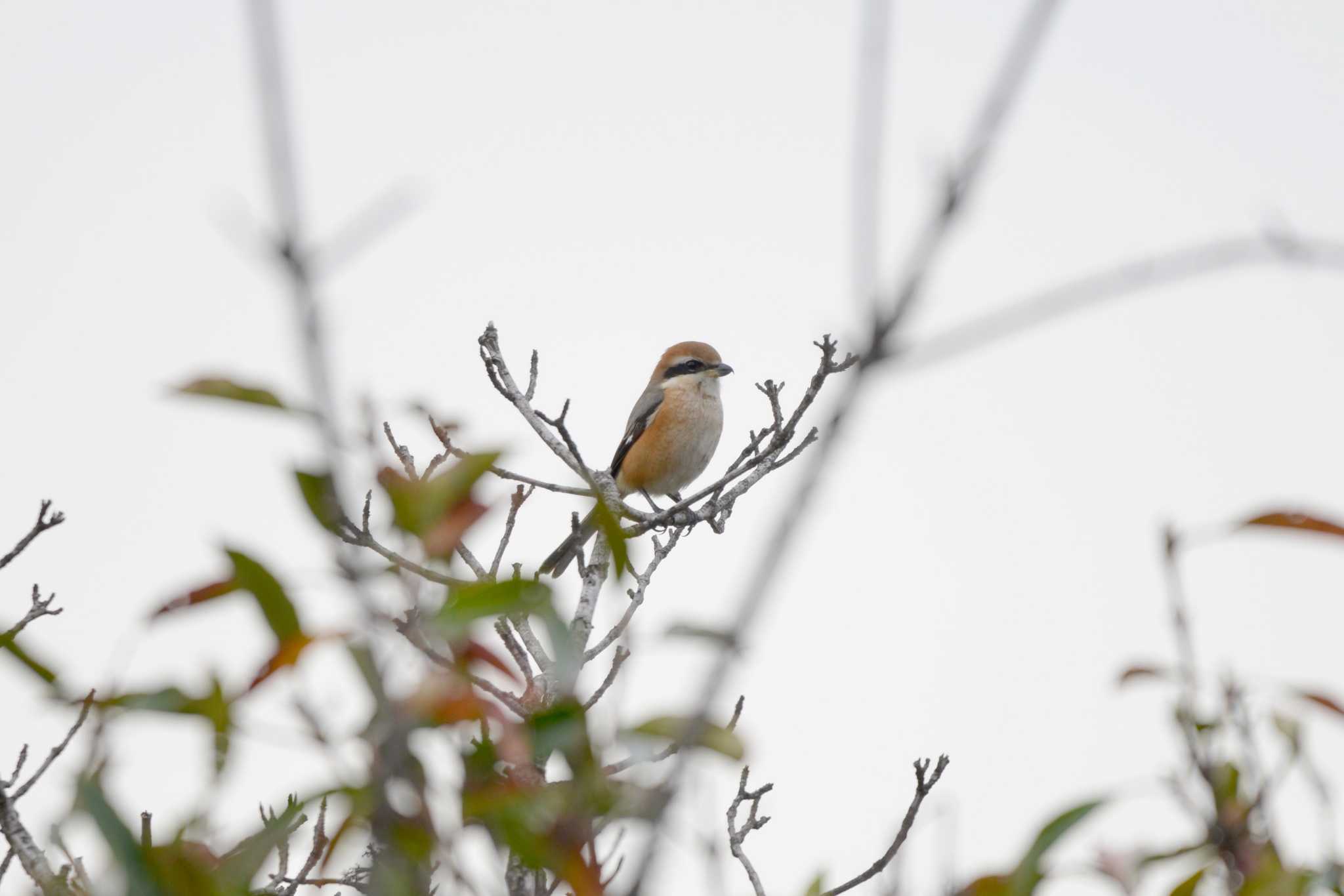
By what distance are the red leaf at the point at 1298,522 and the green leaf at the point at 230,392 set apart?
1185mm

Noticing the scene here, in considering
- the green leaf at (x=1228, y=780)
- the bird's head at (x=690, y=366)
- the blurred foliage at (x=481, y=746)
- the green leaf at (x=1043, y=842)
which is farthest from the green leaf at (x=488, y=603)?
the bird's head at (x=690, y=366)

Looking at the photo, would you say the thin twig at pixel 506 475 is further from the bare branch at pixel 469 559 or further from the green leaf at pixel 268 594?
the green leaf at pixel 268 594

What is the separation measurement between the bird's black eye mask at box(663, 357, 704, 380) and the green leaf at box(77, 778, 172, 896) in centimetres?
712

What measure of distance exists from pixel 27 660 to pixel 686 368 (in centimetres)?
657

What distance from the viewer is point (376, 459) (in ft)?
6.51

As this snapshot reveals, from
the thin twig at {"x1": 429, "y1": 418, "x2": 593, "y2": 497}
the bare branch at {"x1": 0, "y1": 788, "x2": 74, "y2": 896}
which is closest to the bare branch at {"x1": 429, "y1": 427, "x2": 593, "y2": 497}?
the thin twig at {"x1": 429, "y1": 418, "x2": 593, "y2": 497}

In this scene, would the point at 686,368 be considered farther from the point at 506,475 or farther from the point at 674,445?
the point at 506,475

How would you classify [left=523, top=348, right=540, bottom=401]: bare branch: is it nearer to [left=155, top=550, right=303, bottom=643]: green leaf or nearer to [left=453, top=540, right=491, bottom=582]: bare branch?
[left=453, top=540, right=491, bottom=582]: bare branch

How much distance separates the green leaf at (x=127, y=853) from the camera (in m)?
1.40

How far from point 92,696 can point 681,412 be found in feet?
19.7

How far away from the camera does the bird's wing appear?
26.9 ft

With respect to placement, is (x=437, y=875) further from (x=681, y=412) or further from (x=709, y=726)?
(x=681, y=412)

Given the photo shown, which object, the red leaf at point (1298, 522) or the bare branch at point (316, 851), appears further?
the bare branch at point (316, 851)

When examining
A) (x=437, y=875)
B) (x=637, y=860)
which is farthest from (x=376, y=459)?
(x=637, y=860)
